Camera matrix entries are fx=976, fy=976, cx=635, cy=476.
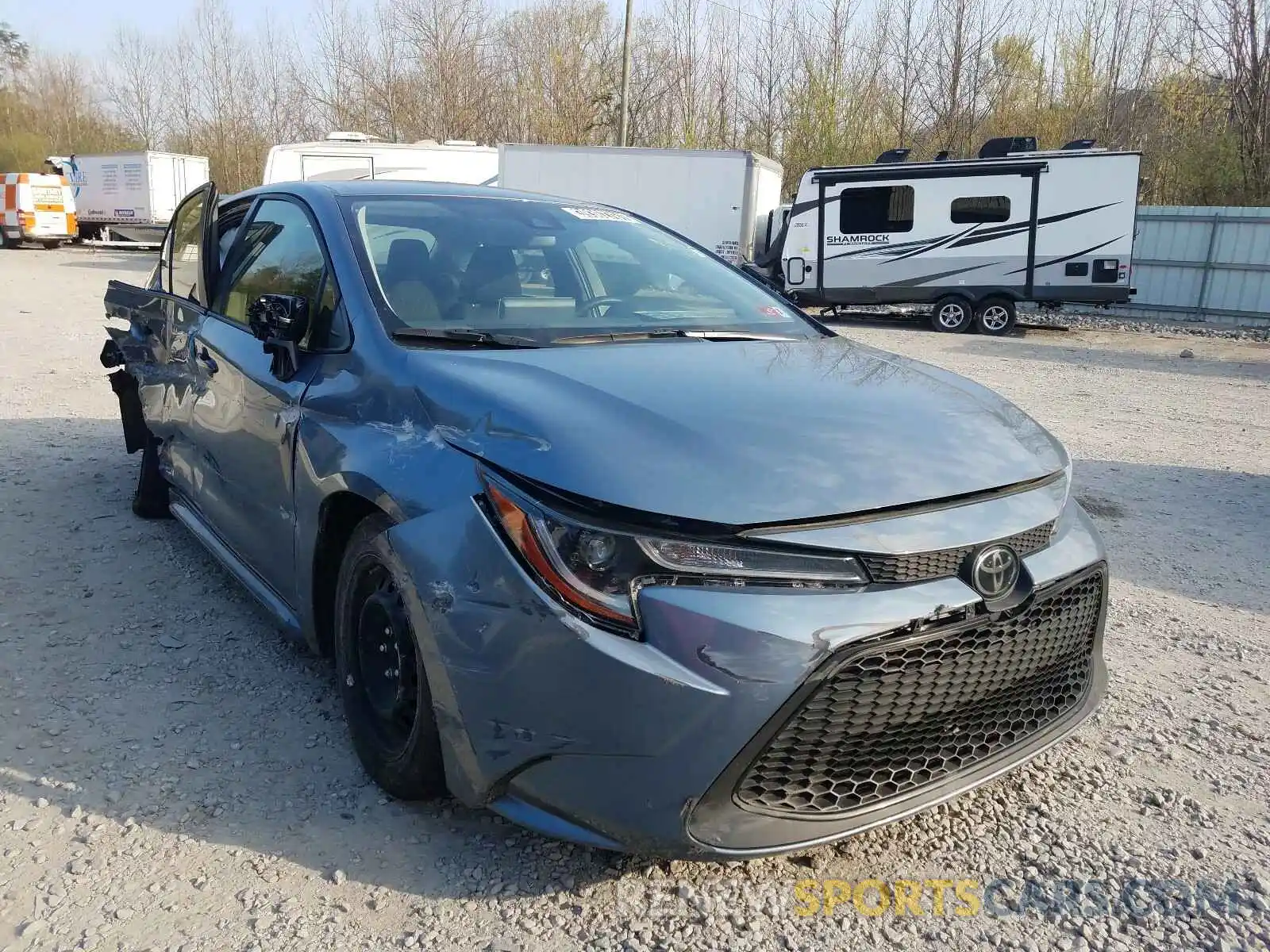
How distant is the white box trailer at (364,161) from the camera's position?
19875 millimetres

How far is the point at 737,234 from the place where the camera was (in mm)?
18594

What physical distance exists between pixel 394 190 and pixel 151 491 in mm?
2512

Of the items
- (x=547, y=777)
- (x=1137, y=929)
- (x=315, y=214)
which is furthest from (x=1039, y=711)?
(x=315, y=214)

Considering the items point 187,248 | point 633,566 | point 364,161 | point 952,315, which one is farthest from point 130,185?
point 633,566

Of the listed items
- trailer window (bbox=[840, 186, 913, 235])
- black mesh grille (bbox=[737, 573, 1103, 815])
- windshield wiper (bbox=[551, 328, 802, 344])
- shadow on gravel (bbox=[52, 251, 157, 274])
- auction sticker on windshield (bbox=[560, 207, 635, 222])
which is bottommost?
black mesh grille (bbox=[737, 573, 1103, 815])

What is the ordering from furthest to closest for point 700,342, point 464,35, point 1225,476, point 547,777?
point 464,35 → point 1225,476 → point 700,342 → point 547,777

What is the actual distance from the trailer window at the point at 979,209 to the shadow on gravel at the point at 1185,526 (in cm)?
1073

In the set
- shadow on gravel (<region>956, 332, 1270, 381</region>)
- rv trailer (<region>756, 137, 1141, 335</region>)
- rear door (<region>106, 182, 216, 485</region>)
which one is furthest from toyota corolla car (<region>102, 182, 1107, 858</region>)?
rv trailer (<region>756, 137, 1141, 335</region>)

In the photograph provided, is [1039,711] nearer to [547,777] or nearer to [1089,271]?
[547,777]

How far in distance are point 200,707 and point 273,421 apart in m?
0.97

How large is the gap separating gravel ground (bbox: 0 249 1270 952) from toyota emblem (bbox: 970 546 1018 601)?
0.75 m

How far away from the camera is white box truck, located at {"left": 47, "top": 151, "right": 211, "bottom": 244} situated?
30156 millimetres

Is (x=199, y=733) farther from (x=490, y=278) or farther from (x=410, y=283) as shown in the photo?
(x=490, y=278)
